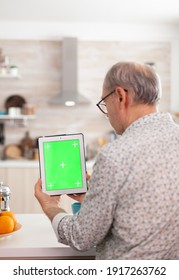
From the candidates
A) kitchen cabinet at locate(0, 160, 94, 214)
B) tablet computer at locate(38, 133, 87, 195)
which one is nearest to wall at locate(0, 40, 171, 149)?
kitchen cabinet at locate(0, 160, 94, 214)

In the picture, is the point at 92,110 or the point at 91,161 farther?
the point at 92,110

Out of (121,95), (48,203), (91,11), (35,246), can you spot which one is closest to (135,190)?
(121,95)

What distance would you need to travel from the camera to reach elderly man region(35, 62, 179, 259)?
1.18 metres

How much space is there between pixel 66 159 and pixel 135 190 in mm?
490

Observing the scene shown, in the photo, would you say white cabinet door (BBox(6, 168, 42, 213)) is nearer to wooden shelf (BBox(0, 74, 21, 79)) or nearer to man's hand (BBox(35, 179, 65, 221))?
wooden shelf (BBox(0, 74, 21, 79))

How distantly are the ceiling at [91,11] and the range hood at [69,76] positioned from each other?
0.32 metres

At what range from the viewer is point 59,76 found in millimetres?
5035

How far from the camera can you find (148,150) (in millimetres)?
1198

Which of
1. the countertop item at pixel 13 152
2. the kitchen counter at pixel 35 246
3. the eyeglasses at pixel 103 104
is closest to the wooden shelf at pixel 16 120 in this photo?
the countertop item at pixel 13 152

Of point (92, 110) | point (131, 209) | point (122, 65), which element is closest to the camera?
point (131, 209)

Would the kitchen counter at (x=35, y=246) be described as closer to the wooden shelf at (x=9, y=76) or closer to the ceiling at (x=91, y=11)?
the ceiling at (x=91, y=11)
